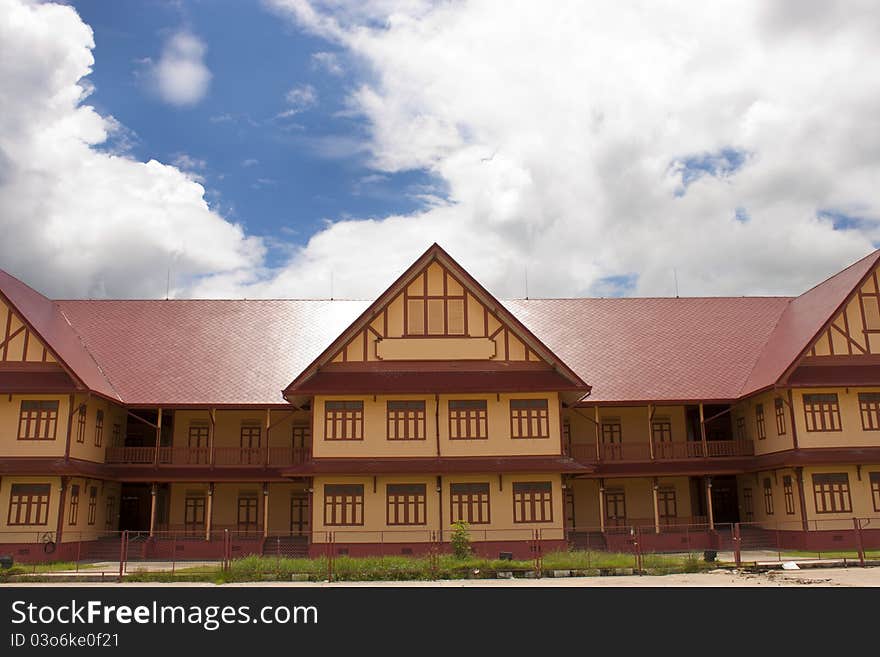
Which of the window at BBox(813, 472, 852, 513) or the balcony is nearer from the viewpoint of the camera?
the window at BBox(813, 472, 852, 513)

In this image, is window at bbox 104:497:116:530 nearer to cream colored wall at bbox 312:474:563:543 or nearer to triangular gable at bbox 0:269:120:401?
triangular gable at bbox 0:269:120:401

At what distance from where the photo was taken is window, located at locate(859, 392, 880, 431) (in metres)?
32.5

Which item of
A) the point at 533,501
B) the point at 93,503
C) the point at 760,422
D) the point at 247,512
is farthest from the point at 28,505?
the point at 760,422

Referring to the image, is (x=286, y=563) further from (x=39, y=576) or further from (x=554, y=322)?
(x=554, y=322)

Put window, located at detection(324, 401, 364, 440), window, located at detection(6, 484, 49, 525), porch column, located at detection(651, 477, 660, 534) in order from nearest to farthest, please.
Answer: window, located at detection(6, 484, 49, 525), window, located at detection(324, 401, 364, 440), porch column, located at detection(651, 477, 660, 534)

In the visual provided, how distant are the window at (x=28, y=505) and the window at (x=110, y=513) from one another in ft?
14.0

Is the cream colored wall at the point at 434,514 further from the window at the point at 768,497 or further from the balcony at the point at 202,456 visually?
the window at the point at 768,497

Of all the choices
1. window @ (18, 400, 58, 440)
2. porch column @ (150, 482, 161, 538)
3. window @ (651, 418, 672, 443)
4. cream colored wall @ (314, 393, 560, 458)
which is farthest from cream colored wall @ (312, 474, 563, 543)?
window @ (18, 400, 58, 440)

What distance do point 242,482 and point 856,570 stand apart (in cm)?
2404

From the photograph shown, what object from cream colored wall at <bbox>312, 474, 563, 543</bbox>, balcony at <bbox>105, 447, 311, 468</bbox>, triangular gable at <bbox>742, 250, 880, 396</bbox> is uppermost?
triangular gable at <bbox>742, 250, 880, 396</bbox>

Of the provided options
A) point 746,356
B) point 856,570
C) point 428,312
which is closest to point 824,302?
point 746,356

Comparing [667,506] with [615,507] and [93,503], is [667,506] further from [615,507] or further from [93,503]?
[93,503]

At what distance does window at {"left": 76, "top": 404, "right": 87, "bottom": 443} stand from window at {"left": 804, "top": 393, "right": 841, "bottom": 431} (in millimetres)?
29747

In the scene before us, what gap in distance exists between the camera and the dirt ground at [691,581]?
800 inches
